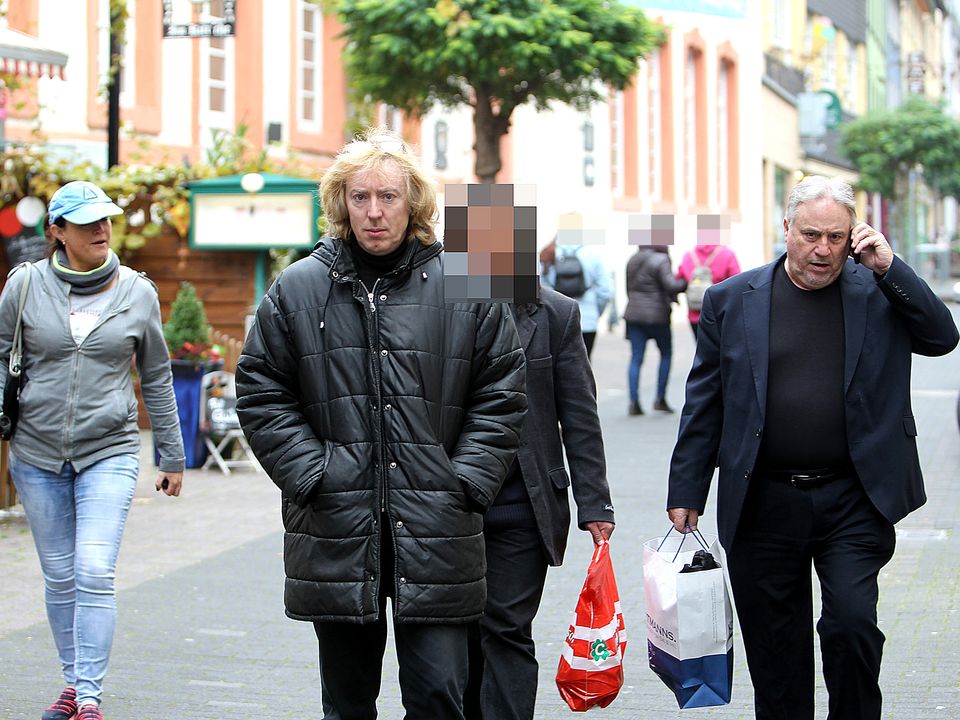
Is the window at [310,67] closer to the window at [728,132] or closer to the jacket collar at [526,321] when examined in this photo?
the jacket collar at [526,321]

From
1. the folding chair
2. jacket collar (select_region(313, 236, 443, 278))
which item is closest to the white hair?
jacket collar (select_region(313, 236, 443, 278))

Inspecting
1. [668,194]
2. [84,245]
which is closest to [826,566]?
[84,245]

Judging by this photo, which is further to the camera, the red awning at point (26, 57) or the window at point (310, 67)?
the window at point (310, 67)

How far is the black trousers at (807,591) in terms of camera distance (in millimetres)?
4438

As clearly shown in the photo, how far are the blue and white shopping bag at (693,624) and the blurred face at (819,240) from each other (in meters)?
0.85

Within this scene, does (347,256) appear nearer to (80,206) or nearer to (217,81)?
(80,206)

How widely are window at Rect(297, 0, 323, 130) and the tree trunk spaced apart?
4.87 metres

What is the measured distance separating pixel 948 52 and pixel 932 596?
88750 mm

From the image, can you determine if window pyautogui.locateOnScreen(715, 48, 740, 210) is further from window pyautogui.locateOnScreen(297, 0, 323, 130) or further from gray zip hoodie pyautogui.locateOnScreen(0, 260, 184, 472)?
gray zip hoodie pyautogui.locateOnScreen(0, 260, 184, 472)

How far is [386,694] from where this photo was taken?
19.8 ft

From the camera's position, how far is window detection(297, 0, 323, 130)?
2080 centimetres

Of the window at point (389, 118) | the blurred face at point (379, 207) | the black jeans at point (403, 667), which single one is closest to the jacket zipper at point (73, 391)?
the black jeans at point (403, 667)

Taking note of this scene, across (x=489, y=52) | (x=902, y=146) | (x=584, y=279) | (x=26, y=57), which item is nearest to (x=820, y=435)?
(x=26, y=57)

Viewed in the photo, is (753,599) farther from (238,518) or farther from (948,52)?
(948,52)
